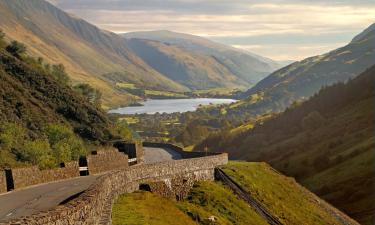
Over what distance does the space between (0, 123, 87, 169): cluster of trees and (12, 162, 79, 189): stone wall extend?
31.3 meters

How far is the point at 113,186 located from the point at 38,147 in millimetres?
61963

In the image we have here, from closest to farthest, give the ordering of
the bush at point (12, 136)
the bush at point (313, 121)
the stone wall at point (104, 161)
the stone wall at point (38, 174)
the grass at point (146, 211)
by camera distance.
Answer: the grass at point (146, 211) → the stone wall at point (38, 174) → the stone wall at point (104, 161) → the bush at point (12, 136) → the bush at point (313, 121)

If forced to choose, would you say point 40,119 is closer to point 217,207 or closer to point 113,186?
point 217,207

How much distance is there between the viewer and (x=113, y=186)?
3541 centimetres

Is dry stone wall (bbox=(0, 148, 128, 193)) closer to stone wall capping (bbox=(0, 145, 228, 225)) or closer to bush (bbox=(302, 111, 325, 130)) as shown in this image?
stone wall capping (bbox=(0, 145, 228, 225))

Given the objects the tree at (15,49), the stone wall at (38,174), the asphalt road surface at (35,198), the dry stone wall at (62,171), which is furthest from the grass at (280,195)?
the tree at (15,49)

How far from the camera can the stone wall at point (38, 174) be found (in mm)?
46375

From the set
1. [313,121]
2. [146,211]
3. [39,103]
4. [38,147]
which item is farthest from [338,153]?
[146,211]

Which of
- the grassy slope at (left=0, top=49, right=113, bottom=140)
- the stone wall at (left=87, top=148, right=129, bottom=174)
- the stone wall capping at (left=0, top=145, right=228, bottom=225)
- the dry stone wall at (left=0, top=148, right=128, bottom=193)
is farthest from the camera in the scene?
the grassy slope at (left=0, top=49, right=113, bottom=140)

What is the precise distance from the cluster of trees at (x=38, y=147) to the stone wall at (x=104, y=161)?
20925 millimetres

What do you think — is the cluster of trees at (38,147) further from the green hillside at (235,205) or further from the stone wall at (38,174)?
the green hillside at (235,205)

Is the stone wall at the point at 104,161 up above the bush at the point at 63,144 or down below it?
Answer: below

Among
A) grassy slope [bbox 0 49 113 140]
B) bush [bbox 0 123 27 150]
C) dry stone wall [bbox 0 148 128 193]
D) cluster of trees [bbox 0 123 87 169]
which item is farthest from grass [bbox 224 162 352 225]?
grassy slope [bbox 0 49 113 140]

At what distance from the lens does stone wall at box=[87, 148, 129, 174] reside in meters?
60.9
